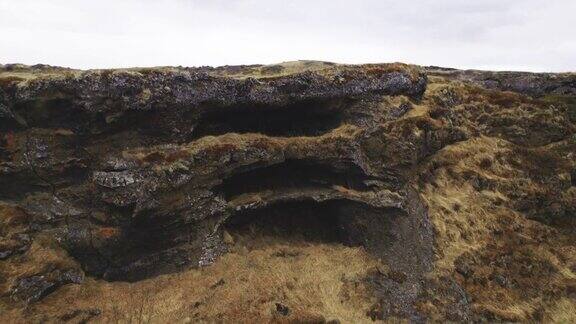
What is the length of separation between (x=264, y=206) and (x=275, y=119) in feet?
21.7

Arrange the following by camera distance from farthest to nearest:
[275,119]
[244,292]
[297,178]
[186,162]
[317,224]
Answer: [275,119]
[317,224]
[297,178]
[186,162]
[244,292]

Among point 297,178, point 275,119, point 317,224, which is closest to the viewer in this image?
point 297,178

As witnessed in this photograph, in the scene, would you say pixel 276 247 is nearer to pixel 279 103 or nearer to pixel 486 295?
pixel 279 103

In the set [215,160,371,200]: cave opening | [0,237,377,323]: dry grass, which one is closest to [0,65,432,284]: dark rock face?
[215,160,371,200]: cave opening

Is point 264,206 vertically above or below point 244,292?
above

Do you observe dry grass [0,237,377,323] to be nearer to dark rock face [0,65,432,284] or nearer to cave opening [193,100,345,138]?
dark rock face [0,65,432,284]

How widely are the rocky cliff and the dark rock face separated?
0.10m

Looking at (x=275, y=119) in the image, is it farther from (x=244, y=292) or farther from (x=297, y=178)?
(x=244, y=292)

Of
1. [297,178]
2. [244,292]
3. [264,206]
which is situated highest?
[297,178]

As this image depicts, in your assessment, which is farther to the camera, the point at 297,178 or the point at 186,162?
the point at 297,178

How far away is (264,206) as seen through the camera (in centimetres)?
2984

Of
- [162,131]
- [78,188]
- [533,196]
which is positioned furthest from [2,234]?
[533,196]

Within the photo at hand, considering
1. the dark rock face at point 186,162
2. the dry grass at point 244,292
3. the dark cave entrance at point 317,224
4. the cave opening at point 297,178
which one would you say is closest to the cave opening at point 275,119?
the dark rock face at point 186,162

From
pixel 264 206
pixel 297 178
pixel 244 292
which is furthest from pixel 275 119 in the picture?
pixel 244 292
